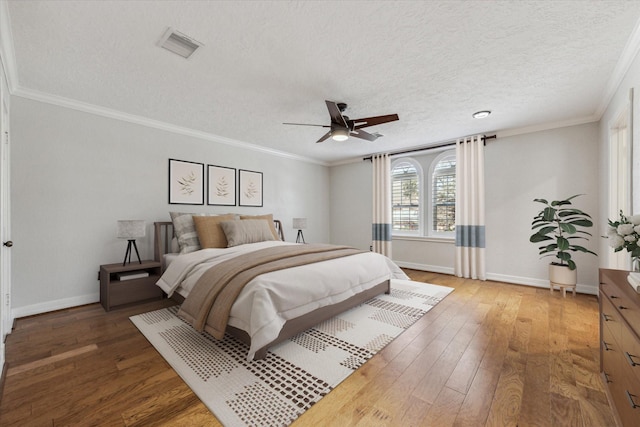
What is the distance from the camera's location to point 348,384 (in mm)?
1775

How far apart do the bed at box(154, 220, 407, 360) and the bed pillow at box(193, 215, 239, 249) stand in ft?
1.23

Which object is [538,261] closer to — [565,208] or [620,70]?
[565,208]

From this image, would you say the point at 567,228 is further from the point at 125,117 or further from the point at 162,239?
the point at 125,117

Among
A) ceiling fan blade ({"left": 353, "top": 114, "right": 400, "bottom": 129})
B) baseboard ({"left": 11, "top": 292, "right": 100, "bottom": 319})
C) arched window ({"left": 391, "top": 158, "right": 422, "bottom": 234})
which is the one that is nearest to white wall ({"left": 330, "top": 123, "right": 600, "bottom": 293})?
arched window ({"left": 391, "top": 158, "right": 422, "bottom": 234})

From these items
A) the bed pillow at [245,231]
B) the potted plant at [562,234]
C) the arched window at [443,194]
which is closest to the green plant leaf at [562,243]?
the potted plant at [562,234]

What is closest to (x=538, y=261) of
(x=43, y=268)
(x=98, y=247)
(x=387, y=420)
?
(x=387, y=420)

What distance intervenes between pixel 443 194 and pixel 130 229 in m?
5.16

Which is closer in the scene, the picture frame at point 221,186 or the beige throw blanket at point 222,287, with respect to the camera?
the beige throw blanket at point 222,287

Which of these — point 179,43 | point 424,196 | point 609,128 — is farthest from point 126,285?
point 609,128

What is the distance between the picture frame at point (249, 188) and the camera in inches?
195

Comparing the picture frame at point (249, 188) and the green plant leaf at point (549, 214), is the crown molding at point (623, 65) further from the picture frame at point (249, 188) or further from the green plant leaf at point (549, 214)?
the picture frame at point (249, 188)

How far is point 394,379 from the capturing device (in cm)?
183

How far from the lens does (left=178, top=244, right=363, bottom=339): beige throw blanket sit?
2133 mm

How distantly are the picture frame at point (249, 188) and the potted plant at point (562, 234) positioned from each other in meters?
4.42
